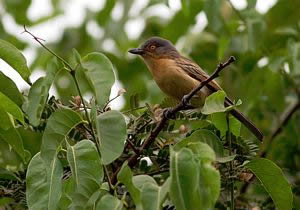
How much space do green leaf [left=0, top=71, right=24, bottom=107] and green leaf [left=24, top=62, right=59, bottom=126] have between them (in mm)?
314

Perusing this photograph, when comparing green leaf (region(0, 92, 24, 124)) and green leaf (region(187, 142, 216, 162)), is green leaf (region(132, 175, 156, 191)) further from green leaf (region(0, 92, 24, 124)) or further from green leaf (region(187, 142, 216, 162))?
green leaf (region(0, 92, 24, 124))

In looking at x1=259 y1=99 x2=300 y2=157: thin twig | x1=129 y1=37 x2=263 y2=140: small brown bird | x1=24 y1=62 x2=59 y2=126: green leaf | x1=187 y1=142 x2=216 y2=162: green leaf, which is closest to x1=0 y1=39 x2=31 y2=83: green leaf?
x1=24 y1=62 x2=59 y2=126: green leaf

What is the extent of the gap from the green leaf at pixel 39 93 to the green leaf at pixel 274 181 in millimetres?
961

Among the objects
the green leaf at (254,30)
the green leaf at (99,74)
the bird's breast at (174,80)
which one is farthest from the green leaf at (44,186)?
the green leaf at (254,30)

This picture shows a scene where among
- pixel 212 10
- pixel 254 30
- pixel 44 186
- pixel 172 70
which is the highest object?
pixel 212 10

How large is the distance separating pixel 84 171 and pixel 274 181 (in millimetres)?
889

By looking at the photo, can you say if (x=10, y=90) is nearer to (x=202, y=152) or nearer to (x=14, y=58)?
(x=14, y=58)

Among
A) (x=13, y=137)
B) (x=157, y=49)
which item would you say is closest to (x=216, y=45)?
(x=157, y=49)

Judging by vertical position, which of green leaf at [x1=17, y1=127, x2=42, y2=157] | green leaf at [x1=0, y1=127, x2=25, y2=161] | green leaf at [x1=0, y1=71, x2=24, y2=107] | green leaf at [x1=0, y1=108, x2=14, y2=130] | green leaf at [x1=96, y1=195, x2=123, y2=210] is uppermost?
green leaf at [x1=0, y1=71, x2=24, y2=107]

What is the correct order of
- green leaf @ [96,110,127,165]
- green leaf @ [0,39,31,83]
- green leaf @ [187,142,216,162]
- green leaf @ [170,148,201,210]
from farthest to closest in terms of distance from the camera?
green leaf @ [0,39,31,83] < green leaf @ [96,110,127,165] < green leaf @ [187,142,216,162] < green leaf @ [170,148,201,210]

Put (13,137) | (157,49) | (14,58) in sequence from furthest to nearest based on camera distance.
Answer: (157,49), (13,137), (14,58)

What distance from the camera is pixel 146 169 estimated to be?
4059mm

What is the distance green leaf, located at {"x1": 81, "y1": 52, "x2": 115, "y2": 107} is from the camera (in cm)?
324

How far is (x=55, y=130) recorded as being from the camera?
3.24m
